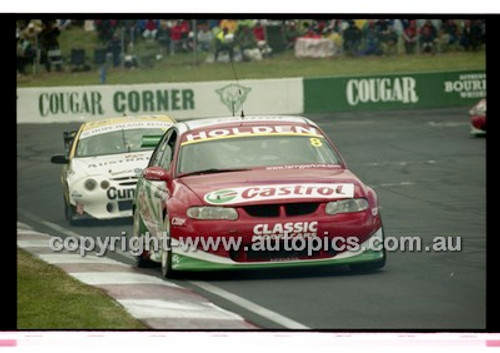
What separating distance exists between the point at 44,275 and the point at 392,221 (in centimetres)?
336

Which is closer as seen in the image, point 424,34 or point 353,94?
point 424,34

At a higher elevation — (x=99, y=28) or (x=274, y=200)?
(x=99, y=28)

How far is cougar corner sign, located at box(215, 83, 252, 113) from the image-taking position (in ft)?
48.1

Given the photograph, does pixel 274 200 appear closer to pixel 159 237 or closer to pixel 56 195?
A: pixel 159 237

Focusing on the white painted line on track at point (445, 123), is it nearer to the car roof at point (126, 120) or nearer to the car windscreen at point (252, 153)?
the car roof at point (126, 120)

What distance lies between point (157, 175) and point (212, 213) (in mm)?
839

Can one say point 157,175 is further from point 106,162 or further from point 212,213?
point 106,162

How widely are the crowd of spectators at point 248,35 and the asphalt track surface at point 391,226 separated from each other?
892mm

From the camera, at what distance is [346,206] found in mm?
11961

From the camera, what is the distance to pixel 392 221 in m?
14.2
